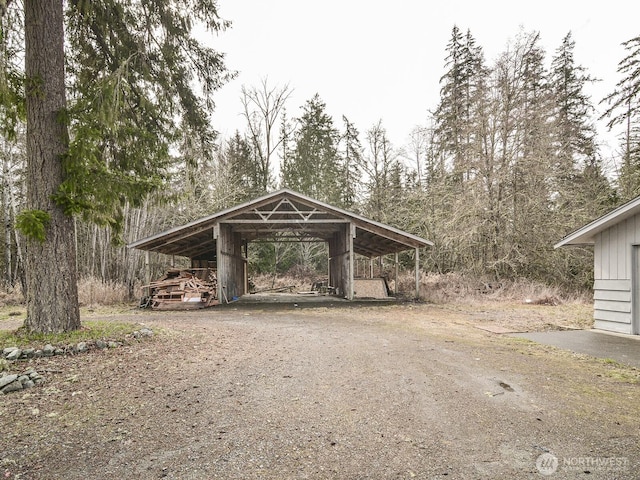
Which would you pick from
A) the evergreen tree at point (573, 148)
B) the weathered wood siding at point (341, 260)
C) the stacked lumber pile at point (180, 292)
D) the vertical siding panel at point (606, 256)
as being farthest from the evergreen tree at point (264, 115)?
the vertical siding panel at point (606, 256)

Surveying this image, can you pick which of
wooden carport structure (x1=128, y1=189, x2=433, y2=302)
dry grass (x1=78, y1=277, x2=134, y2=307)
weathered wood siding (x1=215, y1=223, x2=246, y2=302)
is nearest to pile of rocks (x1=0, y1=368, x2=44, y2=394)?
wooden carport structure (x1=128, y1=189, x2=433, y2=302)

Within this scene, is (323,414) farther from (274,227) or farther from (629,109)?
(629,109)

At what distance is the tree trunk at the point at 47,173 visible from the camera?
20.1 ft

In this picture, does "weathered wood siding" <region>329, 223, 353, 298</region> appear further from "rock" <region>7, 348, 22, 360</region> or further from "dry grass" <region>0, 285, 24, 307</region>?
"dry grass" <region>0, 285, 24, 307</region>

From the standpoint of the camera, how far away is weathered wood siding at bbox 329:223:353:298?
48.6 ft

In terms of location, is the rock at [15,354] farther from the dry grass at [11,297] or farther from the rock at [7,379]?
the dry grass at [11,297]

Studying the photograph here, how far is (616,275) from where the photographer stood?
779 cm

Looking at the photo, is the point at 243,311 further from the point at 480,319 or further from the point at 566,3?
the point at 566,3

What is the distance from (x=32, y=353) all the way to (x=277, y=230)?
1205 centimetres

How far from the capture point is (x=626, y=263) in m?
7.57

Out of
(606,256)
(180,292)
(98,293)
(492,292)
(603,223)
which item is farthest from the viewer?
(492,292)

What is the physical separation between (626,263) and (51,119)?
38.0 feet

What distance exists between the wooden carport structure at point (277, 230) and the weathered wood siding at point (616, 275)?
596 centimetres

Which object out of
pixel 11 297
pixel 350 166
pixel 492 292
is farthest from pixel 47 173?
pixel 350 166
